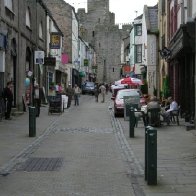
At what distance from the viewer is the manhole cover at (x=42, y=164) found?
11297mm

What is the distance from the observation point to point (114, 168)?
11.4 metres

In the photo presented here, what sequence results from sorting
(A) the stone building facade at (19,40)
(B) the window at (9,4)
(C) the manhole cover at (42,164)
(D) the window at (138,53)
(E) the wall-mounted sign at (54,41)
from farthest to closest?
(D) the window at (138,53) → (E) the wall-mounted sign at (54,41) → (B) the window at (9,4) → (A) the stone building facade at (19,40) → (C) the manhole cover at (42,164)

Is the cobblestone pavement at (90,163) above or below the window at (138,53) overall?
below

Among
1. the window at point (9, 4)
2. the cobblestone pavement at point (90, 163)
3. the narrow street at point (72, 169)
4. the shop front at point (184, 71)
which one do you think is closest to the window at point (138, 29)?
the shop front at point (184, 71)

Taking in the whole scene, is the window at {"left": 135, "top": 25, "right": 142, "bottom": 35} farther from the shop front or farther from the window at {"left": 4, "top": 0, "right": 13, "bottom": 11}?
the window at {"left": 4, "top": 0, "right": 13, "bottom": 11}

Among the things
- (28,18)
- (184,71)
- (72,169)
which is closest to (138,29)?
(28,18)

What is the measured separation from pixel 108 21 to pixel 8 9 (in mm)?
81399

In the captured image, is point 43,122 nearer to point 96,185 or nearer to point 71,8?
point 96,185

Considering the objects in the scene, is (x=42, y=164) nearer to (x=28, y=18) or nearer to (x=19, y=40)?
(x=19, y=40)

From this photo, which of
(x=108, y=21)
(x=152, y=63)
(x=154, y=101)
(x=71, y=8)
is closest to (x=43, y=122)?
(x=154, y=101)

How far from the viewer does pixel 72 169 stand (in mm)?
11227

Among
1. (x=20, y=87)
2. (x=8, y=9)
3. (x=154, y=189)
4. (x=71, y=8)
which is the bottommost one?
(x=154, y=189)

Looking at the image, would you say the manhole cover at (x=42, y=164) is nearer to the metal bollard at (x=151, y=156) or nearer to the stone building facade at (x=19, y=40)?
the metal bollard at (x=151, y=156)

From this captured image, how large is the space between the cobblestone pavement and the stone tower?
8672 centimetres
